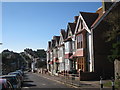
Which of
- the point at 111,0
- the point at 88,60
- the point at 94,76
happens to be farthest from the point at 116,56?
the point at 111,0

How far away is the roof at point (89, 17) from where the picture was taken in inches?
1259

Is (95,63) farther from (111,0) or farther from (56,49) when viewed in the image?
(56,49)

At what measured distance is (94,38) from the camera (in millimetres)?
29469

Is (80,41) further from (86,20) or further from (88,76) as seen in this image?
(88,76)

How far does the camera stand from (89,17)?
32.8m

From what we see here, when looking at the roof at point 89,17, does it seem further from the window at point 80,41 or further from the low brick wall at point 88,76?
the low brick wall at point 88,76

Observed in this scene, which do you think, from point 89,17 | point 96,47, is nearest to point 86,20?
point 89,17

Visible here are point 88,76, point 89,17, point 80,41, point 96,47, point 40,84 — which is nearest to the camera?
point 40,84

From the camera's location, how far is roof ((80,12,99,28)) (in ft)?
105

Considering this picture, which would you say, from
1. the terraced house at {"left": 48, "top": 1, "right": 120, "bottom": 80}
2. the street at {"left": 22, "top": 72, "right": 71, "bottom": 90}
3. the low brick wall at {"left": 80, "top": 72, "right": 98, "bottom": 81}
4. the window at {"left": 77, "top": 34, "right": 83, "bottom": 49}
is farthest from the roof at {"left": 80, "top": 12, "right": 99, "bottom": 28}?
the street at {"left": 22, "top": 72, "right": 71, "bottom": 90}

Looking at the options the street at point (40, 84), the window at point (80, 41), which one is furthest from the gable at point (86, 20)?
the street at point (40, 84)

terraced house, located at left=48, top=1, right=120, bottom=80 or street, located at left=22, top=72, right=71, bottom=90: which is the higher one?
terraced house, located at left=48, top=1, right=120, bottom=80

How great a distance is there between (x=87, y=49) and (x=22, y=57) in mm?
118348

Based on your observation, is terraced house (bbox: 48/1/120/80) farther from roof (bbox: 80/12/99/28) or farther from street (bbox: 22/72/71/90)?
street (bbox: 22/72/71/90)
